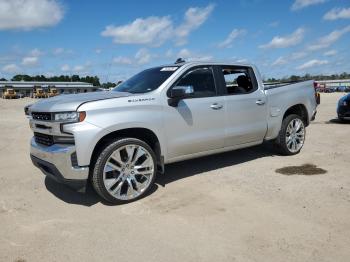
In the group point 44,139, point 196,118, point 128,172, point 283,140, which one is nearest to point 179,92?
point 196,118

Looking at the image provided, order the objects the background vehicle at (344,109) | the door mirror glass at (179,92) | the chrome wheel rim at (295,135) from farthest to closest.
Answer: the background vehicle at (344,109), the chrome wheel rim at (295,135), the door mirror glass at (179,92)

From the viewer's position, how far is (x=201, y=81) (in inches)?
226

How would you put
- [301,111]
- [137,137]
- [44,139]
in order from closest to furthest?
[44,139] < [137,137] < [301,111]

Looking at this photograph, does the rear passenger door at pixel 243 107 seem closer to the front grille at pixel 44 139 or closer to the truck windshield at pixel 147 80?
the truck windshield at pixel 147 80

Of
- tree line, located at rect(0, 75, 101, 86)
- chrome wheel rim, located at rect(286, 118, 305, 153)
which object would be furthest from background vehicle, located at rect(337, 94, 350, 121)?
tree line, located at rect(0, 75, 101, 86)

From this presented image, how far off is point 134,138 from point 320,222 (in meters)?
2.55

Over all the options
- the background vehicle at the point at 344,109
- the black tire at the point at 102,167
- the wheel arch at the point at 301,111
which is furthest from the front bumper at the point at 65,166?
the background vehicle at the point at 344,109

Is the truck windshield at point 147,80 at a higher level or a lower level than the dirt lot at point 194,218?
higher

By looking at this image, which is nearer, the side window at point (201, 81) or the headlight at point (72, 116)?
the headlight at point (72, 116)

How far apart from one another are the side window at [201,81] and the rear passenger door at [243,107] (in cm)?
24

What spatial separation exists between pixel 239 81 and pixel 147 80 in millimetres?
1913

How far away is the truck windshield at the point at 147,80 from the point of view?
17.8 feet

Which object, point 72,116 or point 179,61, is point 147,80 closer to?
point 179,61

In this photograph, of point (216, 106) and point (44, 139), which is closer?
point (44, 139)
